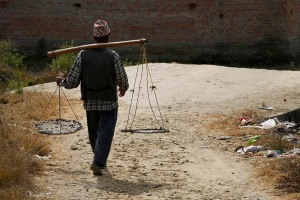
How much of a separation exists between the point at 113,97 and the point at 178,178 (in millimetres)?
1210

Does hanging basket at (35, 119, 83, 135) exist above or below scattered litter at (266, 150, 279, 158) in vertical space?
below

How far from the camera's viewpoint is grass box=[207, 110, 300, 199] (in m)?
6.62

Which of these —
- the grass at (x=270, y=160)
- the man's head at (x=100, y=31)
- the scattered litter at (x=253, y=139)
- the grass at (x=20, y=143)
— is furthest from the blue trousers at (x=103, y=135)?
the scattered litter at (x=253, y=139)

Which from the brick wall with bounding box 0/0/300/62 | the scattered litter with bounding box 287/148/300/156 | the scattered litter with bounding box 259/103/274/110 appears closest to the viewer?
the scattered litter with bounding box 287/148/300/156

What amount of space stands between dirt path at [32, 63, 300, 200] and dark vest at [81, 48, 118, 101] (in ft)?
3.06

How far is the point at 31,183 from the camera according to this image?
6430 mm

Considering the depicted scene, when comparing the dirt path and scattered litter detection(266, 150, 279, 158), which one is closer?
the dirt path

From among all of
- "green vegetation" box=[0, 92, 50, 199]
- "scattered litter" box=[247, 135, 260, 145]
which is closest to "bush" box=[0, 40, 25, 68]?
"green vegetation" box=[0, 92, 50, 199]

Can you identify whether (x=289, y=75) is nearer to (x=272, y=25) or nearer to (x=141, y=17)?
(x=272, y=25)

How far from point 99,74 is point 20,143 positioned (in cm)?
148

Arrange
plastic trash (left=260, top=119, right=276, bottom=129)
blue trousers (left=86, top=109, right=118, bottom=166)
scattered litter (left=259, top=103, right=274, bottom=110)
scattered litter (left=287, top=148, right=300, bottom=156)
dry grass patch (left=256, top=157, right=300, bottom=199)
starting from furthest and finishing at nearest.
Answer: scattered litter (left=259, top=103, right=274, bottom=110) → plastic trash (left=260, top=119, right=276, bottom=129) → scattered litter (left=287, top=148, right=300, bottom=156) → blue trousers (left=86, top=109, right=118, bottom=166) → dry grass patch (left=256, top=157, right=300, bottom=199)

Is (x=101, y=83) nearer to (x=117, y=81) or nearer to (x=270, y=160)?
(x=117, y=81)

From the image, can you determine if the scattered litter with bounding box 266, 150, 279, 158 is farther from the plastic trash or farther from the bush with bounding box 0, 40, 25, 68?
the bush with bounding box 0, 40, 25, 68

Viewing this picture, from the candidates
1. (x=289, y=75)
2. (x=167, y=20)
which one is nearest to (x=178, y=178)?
(x=289, y=75)
